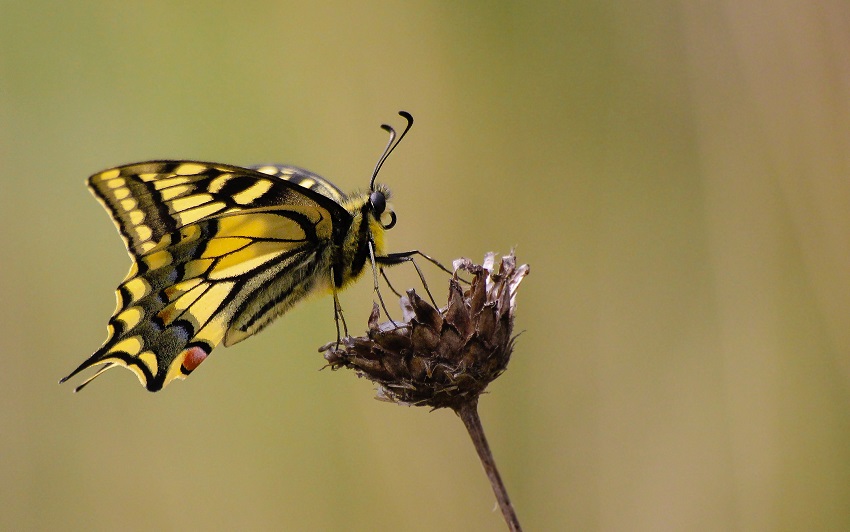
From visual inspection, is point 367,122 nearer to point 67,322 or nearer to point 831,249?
point 67,322

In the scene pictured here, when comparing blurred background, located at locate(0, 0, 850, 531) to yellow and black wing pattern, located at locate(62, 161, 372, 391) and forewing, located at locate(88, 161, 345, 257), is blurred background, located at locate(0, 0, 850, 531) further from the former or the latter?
forewing, located at locate(88, 161, 345, 257)

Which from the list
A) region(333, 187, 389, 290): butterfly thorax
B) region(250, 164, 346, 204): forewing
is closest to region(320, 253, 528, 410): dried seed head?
region(333, 187, 389, 290): butterfly thorax

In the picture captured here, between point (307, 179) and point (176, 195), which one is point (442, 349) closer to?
point (176, 195)

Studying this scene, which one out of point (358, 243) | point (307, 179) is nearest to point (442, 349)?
point (358, 243)

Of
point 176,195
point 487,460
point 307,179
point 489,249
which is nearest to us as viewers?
point 487,460

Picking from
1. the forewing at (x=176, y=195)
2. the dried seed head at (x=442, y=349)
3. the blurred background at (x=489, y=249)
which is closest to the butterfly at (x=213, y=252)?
the forewing at (x=176, y=195)

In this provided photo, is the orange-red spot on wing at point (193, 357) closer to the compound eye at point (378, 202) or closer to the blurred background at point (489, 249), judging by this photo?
the compound eye at point (378, 202)

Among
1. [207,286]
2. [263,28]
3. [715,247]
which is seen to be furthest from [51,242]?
[715,247]
